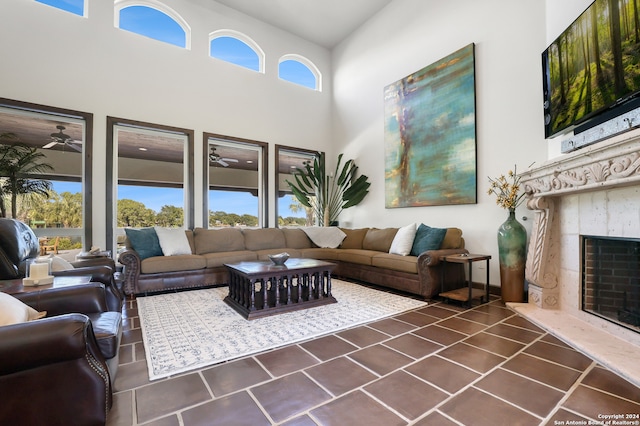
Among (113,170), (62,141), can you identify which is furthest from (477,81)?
(62,141)

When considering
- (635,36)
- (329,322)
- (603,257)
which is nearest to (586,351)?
(603,257)

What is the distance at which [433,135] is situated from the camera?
4797 mm

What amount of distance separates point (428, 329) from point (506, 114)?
3.06 m

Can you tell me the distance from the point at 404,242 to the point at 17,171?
18.4 ft

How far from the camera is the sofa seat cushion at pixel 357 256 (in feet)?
15.0

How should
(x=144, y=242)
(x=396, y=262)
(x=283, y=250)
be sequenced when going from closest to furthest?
(x=396, y=262) < (x=144, y=242) < (x=283, y=250)

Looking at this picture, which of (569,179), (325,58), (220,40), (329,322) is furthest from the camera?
(325,58)

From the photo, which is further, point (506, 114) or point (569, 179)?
point (506, 114)

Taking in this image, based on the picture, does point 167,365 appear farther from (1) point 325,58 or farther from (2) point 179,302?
(1) point 325,58

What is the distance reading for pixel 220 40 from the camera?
5902 millimetres

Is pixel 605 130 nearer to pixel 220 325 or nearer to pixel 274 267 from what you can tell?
pixel 274 267

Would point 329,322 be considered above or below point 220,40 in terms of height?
below

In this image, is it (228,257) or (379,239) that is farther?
(379,239)

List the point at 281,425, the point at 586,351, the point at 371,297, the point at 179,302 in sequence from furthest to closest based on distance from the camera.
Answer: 1. the point at 371,297
2. the point at 179,302
3. the point at 586,351
4. the point at 281,425
